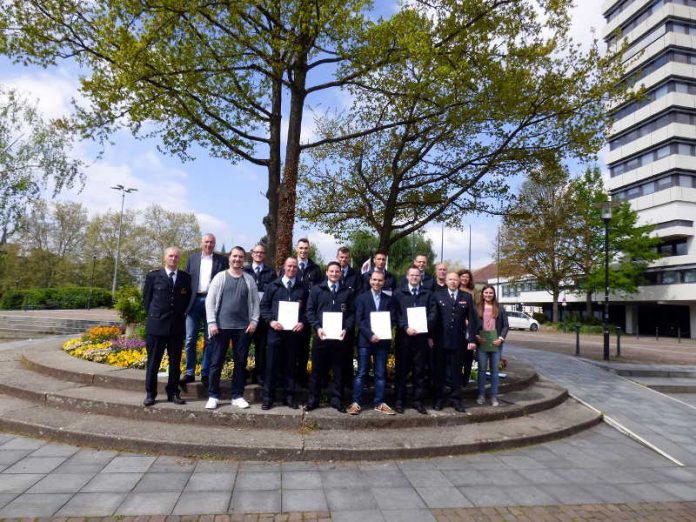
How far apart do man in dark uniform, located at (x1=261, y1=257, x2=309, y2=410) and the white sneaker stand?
0.22 m

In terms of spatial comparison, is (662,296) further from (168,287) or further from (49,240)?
(49,240)

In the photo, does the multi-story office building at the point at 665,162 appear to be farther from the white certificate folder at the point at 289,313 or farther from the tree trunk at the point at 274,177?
the white certificate folder at the point at 289,313

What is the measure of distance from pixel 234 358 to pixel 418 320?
2462mm

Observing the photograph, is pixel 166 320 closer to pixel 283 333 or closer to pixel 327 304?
pixel 283 333

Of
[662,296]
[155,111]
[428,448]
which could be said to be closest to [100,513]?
[428,448]

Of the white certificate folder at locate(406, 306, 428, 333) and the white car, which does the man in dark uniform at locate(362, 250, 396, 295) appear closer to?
the white certificate folder at locate(406, 306, 428, 333)

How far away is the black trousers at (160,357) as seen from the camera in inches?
212

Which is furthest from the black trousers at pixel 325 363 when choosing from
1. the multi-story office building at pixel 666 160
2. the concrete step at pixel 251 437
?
the multi-story office building at pixel 666 160

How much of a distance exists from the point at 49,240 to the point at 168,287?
53164 mm

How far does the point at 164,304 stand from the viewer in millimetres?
5473

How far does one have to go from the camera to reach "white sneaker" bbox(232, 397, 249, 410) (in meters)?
5.42

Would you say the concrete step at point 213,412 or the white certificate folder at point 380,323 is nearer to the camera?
the concrete step at point 213,412

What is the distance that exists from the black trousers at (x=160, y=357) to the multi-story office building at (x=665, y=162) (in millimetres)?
39205

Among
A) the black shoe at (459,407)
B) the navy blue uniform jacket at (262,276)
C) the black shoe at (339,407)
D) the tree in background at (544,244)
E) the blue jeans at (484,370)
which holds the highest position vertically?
the tree in background at (544,244)
